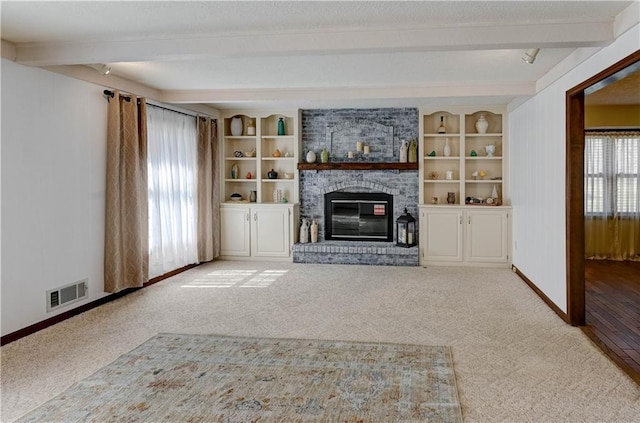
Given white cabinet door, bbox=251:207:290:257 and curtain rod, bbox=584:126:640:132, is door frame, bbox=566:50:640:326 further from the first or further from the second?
white cabinet door, bbox=251:207:290:257

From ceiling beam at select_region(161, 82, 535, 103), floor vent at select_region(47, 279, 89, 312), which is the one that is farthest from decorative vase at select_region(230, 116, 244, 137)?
floor vent at select_region(47, 279, 89, 312)

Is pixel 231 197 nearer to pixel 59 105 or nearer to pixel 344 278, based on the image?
pixel 344 278

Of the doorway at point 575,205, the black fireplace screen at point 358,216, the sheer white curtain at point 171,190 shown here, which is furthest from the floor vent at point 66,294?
the doorway at point 575,205

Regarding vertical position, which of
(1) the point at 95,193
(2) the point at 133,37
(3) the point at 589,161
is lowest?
(1) the point at 95,193

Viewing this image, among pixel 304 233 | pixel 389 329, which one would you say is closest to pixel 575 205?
pixel 389 329

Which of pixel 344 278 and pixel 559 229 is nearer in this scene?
pixel 559 229

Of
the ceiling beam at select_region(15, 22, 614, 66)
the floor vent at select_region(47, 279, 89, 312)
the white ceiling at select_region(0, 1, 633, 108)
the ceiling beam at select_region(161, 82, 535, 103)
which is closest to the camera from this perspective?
the white ceiling at select_region(0, 1, 633, 108)

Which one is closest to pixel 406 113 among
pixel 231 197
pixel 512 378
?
pixel 231 197

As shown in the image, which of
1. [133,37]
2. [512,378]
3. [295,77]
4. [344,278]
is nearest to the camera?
[512,378]

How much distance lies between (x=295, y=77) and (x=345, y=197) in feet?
9.09

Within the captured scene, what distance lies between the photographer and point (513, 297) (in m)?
5.27

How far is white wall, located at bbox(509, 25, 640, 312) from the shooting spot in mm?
4027

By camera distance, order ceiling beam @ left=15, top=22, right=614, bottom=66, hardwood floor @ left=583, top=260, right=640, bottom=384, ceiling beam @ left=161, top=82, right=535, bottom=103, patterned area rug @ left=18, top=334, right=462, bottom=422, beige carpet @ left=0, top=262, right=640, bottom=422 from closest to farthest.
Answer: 1. patterned area rug @ left=18, top=334, right=462, bottom=422
2. beige carpet @ left=0, top=262, right=640, bottom=422
3. ceiling beam @ left=15, top=22, right=614, bottom=66
4. hardwood floor @ left=583, top=260, right=640, bottom=384
5. ceiling beam @ left=161, top=82, right=535, bottom=103

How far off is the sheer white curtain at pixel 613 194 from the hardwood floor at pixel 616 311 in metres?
0.43
